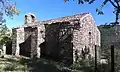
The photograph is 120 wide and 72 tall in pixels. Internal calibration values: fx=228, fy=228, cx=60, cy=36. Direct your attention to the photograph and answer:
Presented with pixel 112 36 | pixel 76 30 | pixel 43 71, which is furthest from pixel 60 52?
pixel 112 36

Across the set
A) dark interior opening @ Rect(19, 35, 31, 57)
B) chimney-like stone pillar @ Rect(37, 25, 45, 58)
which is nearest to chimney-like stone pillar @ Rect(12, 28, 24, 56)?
dark interior opening @ Rect(19, 35, 31, 57)

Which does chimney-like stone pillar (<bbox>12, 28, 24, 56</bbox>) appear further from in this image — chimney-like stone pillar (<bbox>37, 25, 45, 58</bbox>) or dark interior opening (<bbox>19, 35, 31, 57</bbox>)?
chimney-like stone pillar (<bbox>37, 25, 45, 58</bbox>)

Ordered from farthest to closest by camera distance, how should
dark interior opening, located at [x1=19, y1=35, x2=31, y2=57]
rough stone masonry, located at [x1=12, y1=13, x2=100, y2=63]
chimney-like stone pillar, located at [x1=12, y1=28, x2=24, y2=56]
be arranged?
1. chimney-like stone pillar, located at [x1=12, y1=28, x2=24, y2=56]
2. dark interior opening, located at [x1=19, y1=35, x2=31, y2=57]
3. rough stone masonry, located at [x1=12, y1=13, x2=100, y2=63]

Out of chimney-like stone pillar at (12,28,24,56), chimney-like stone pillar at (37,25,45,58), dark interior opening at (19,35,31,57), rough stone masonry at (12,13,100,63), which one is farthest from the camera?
chimney-like stone pillar at (12,28,24,56)

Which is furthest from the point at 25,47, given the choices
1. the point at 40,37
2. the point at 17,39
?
the point at 40,37

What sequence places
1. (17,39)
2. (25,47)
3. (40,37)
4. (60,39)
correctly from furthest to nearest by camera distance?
(17,39), (25,47), (40,37), (60,39)

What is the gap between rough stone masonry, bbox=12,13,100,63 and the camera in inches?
934

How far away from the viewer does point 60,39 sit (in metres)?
24.9

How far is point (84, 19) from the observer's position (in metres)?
25.6

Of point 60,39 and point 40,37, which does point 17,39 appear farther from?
point 60,39

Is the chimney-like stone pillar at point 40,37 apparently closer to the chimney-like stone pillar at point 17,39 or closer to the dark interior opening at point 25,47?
the dark interior opening at point 25,47

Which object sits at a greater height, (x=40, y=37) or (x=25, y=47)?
(x=40, y=37)

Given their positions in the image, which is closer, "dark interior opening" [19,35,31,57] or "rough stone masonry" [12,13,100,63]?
"rough stone masonry" [12,13,100,63]

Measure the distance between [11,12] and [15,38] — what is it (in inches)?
502
